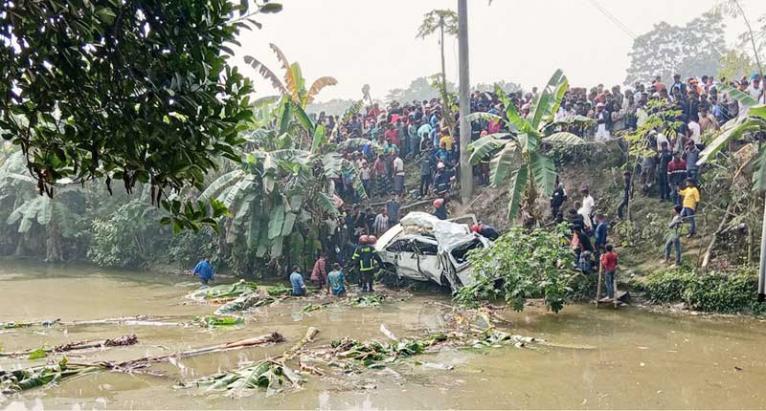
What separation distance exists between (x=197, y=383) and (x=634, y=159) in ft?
40.3

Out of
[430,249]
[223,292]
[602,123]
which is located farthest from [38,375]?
[602,123]

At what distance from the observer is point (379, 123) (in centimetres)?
2111

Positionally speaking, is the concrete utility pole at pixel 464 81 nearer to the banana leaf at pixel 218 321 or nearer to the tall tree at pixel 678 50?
the banana leaf at pixel 218 321

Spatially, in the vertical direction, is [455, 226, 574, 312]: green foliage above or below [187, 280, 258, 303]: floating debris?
above

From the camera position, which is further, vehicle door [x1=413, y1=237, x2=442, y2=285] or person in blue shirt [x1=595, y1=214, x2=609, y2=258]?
vehicle door [x1=413, y1=237, x2=442, y2=285]

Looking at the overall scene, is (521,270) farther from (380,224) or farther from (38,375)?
(38,375)

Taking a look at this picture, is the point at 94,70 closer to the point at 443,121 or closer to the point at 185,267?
the point at 443,121

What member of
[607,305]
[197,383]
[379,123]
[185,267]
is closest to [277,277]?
[185,267]

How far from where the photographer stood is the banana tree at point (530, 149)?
1422cm

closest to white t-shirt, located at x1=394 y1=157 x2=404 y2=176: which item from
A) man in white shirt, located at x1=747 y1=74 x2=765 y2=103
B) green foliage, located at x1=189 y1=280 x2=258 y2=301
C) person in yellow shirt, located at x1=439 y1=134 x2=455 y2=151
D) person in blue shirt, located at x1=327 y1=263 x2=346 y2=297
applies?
person in yellow shirt, located at x1=439 y1=134 x2=455 y2=151

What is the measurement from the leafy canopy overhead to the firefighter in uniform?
12153 millimetres

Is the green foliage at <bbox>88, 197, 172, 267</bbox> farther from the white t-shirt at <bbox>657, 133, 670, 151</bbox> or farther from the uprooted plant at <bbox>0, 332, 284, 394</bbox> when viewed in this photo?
the white t-shirt at <bbox>657, 133, 670, 151</bbox>

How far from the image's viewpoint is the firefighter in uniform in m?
15.7

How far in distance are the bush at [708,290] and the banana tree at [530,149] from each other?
111 inches
